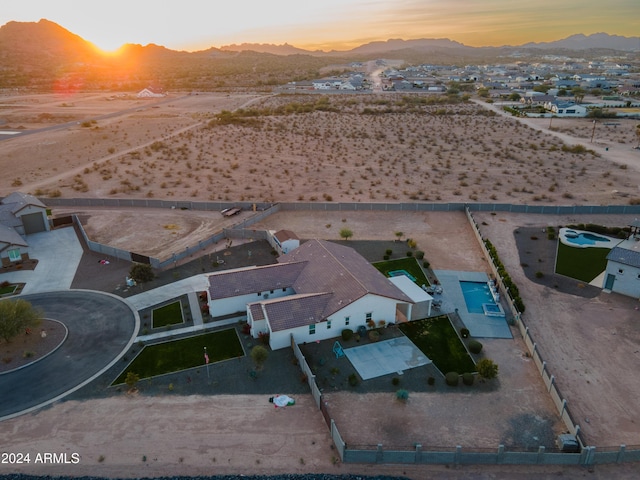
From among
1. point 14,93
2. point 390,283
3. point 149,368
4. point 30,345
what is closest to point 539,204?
point 390,283

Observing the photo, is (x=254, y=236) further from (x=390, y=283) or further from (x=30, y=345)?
(x=30, y=345)

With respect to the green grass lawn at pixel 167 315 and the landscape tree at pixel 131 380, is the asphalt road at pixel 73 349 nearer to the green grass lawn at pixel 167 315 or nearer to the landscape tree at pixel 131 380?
the green grass lawn at pixel 167 315

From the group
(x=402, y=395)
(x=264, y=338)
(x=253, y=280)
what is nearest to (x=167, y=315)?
(x=253, y=280)

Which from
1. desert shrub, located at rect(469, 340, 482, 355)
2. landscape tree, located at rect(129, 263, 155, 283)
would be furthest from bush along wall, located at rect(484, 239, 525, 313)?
landscape tree, located at rect(129, 263, 155, 283)

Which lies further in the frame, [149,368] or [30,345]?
[30,345]

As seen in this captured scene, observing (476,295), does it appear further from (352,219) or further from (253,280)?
(352,219)

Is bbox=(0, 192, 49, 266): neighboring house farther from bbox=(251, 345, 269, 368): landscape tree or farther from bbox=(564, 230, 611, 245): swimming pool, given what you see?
bbox=(564, 230, 611, 245): swimming pool
